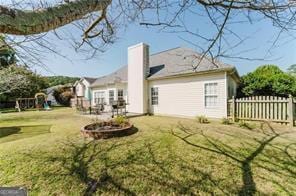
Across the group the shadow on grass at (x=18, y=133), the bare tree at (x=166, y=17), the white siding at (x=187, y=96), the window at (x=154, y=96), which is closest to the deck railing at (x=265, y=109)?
the white siding at (x=187, y=96)

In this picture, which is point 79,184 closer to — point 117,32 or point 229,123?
point 117,32

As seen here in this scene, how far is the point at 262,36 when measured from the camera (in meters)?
3.58

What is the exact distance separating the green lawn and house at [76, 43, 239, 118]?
14.5 feet

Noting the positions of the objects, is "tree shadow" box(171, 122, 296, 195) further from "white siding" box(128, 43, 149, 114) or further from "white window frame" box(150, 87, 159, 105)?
"white siding" box(128, 43, 149, 114)

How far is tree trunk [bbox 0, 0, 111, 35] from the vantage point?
1.76m

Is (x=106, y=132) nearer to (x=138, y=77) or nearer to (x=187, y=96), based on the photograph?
(x=187, y=96)

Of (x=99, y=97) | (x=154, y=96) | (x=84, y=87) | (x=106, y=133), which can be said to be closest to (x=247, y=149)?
(x=106, y=133)

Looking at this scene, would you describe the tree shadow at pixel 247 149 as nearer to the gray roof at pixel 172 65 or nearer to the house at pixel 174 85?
the house at pixel 174 85

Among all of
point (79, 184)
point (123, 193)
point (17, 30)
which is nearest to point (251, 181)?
point (123, 193)

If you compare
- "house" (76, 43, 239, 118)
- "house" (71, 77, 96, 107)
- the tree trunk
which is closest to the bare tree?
the tree trunk

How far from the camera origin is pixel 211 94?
39.3 ft

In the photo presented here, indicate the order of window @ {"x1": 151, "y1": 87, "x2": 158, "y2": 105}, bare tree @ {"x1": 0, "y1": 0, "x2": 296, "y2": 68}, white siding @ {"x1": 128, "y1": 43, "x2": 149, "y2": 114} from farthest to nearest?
1. white siding @ {"x1": 128, "y1": 43, "x2": 149, "y2": 114}
2. window @ {"x1": 151, "y1": 87, "x2": 158, "y2": 105}
3. bare tree @ {"x1": 0, "y1": 0, "x2": 296, "y2": 68}

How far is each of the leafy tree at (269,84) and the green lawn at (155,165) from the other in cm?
659

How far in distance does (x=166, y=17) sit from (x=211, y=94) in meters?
8.92
